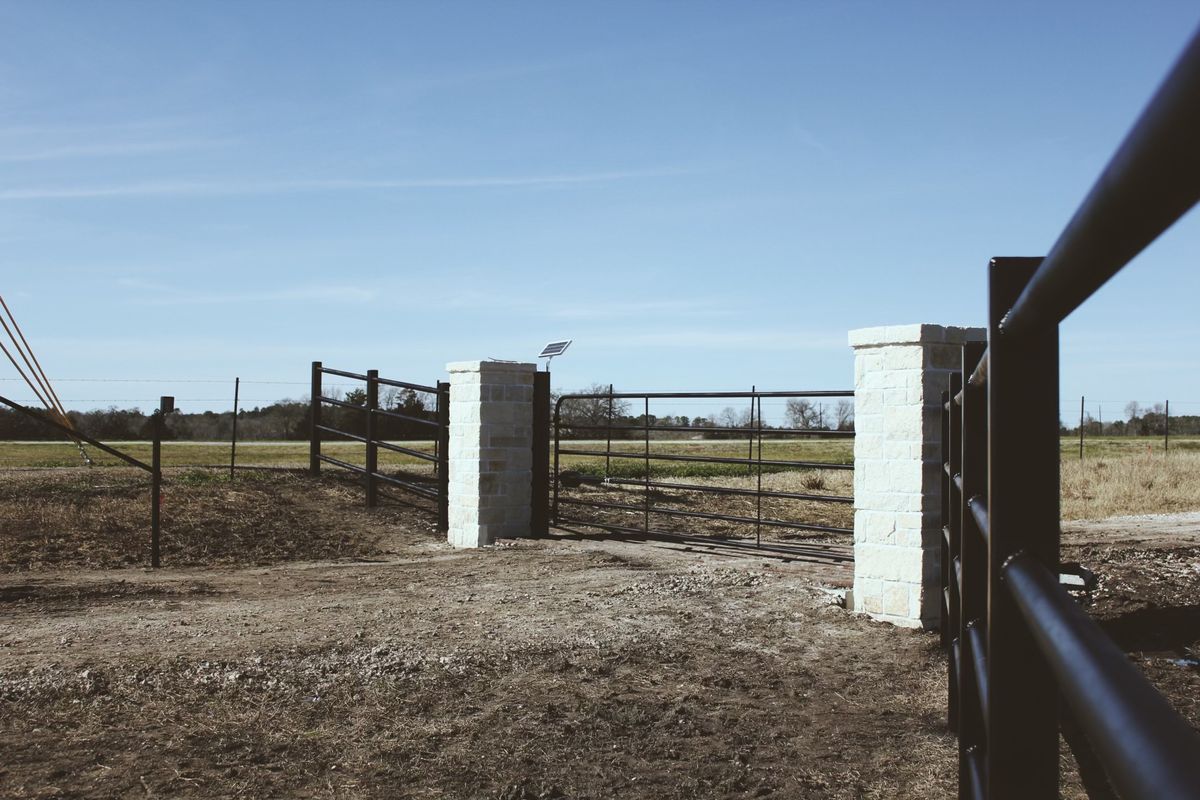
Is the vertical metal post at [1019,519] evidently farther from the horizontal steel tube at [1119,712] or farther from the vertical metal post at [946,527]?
the vertical metal post at [946,527]

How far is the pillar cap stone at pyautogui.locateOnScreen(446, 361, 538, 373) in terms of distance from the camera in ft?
33.8

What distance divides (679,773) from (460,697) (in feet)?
4.33

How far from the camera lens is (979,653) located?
1814mm

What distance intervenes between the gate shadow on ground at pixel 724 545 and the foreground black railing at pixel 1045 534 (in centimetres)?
613

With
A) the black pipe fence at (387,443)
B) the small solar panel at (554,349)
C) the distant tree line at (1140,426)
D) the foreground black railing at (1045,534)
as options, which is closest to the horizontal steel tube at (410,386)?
the black pipe fence at (387,443)

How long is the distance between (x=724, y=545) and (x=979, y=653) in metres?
7.73

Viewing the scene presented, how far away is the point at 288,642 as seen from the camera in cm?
553

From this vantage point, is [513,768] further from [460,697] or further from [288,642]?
[288,642]

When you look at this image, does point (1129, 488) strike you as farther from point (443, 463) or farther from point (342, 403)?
point (342, 403)

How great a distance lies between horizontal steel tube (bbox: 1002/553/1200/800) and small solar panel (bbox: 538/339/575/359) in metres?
15.3

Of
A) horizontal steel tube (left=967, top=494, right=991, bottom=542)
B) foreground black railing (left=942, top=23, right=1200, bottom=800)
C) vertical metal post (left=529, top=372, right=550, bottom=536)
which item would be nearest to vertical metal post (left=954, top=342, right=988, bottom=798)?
foreground black railing (left=942, top=23, right=1200, bottom=800)

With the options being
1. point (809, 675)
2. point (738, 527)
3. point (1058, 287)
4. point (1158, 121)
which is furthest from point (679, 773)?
point (738, 527)

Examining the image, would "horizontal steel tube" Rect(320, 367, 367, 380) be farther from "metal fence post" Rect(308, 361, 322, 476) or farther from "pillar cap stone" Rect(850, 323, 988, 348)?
"pillar cap stone" Rect(850, 323, 988, 348)

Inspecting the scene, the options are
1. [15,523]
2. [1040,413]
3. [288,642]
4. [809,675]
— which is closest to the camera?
[1040,413]
